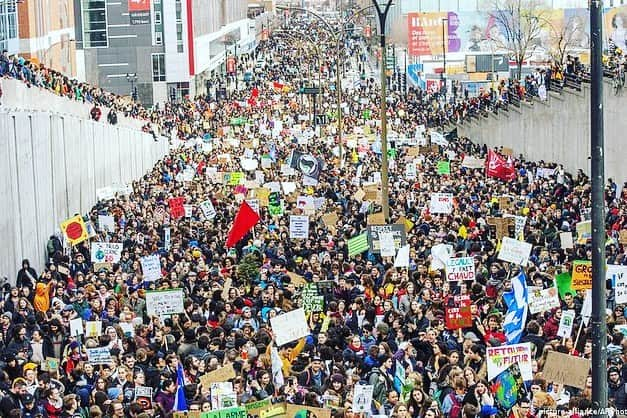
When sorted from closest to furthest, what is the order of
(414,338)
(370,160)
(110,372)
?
1. (110,372)
2. (414,338)
3. (370,160)

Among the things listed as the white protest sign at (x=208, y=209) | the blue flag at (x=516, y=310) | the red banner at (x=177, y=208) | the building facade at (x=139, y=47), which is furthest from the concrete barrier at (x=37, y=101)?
the building facade at (x=139, y=47)

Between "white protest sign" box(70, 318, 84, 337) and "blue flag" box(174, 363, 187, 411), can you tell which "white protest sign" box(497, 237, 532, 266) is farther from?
"blue flag" box(174, 363, 187, 411)

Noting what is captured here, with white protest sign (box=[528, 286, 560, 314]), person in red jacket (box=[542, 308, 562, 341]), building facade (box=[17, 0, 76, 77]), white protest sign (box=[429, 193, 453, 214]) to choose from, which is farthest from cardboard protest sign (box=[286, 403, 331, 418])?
building facade (box=[17, 0, 76, 77])

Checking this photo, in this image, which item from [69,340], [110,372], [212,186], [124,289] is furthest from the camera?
[212,186]

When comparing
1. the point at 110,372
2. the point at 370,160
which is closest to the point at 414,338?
the point at 110,372

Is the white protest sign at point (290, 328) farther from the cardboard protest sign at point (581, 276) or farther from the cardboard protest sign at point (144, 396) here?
the cardboard protest sign at point (581, 276)

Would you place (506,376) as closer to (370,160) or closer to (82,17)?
(370,160)
